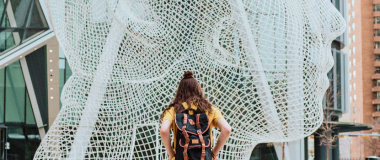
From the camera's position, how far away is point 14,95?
1697cm

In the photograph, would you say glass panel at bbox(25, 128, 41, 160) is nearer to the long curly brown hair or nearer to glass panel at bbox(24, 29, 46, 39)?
glass panel at bbox(24, 29, 46, 39)

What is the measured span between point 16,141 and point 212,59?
12.1 metres

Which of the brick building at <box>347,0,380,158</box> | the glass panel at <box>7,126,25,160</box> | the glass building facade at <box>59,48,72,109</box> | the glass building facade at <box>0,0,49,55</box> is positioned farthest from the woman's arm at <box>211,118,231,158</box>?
the brick building at <box>347,0,380,158</box>

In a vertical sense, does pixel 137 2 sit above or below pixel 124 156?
above

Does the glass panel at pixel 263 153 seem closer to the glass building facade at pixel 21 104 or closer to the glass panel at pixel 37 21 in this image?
the glass building facade at pixel 21 104

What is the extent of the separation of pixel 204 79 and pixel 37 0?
1067cm

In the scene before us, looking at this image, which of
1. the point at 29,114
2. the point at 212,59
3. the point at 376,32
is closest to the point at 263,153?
the point at 29,114

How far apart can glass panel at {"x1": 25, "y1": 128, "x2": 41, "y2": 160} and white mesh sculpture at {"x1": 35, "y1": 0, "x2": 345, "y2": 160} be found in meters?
9.69

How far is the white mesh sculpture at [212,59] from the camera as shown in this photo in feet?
22.1

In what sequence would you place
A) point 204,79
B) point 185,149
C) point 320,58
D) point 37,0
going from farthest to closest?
point 37,0 < point 204,79 < point 320,58 < point 185,149

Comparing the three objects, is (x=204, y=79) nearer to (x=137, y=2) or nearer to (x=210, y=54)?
(x=210, y=54)

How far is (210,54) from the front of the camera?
714 cm

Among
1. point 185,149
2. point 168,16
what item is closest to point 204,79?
point 168,16

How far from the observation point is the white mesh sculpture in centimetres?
674
